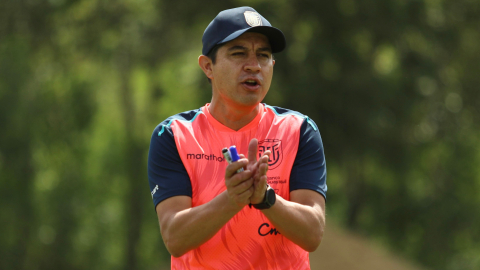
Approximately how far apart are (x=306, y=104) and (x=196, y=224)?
15.8 metres

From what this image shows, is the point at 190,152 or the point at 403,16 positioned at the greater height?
the point at 403,16

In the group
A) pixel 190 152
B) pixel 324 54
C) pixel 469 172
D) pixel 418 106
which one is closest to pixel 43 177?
pixel 324 54

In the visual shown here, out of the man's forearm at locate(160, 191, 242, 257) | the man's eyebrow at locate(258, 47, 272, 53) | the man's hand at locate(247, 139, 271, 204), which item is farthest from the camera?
the man's eyebrow at locate(258, 47, 272, 53)

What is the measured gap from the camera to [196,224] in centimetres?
286

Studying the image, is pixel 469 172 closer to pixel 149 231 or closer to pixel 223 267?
pixel 149 231

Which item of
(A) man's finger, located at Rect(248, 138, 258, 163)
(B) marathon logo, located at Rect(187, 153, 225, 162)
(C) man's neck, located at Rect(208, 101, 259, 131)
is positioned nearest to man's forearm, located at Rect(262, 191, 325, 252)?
(A) man's finger, located at Rect(248, 138, 258, 163)

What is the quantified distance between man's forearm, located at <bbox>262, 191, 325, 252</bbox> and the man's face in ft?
2.08

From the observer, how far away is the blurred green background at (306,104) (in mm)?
18453

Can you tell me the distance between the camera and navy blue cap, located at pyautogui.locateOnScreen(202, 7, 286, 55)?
313 cm

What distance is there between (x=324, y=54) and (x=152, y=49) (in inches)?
269

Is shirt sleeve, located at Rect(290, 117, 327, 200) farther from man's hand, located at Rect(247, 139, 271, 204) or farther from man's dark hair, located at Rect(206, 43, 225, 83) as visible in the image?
man's dark hair, located at Rect(206, 43, 225, 83)

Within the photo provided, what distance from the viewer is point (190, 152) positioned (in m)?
3.15

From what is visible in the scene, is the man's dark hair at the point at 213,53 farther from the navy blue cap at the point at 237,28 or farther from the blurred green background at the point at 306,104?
the blurred green background at the point at 306,104

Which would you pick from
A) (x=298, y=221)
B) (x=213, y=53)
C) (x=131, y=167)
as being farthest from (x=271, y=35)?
(x=131, y=167)
